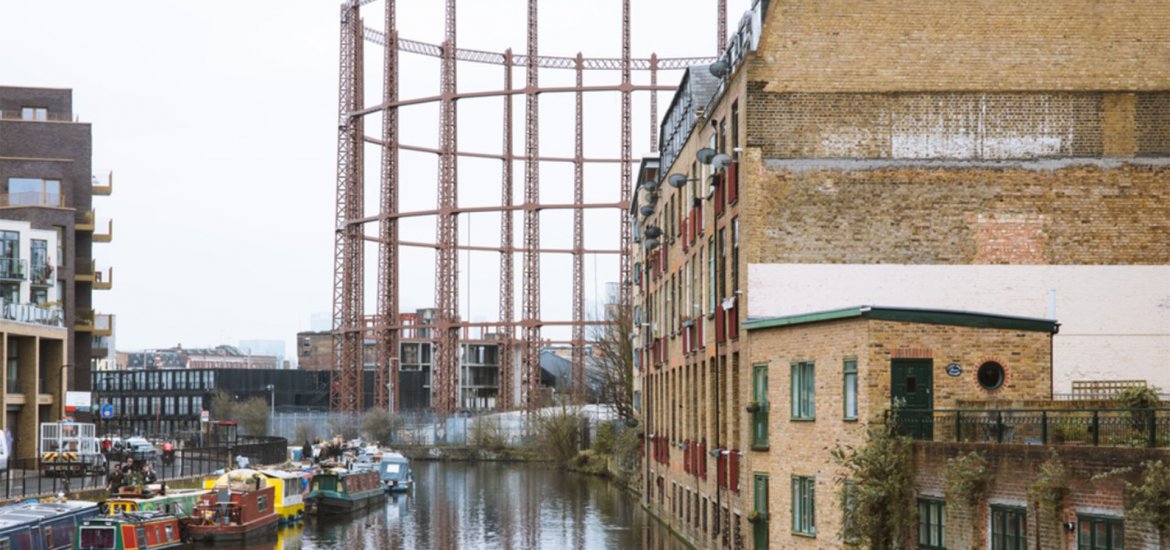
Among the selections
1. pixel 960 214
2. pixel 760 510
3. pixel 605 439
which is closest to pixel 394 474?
pixel 605 439

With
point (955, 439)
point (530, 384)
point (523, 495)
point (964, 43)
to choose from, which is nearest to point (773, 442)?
point (955, 439)

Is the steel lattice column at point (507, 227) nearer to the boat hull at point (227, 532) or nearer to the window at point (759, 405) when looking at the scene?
the boat hull at point (227, 532)

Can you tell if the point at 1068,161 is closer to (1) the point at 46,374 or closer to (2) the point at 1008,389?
(2) the point at 1008,389

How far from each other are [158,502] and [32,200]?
36718mm

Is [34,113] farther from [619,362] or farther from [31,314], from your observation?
[619,362]

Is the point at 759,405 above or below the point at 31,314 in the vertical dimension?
below

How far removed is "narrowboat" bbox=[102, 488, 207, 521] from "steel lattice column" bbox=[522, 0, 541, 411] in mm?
46518

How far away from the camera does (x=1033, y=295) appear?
30.8 metres

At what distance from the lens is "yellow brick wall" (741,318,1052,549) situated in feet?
83.6

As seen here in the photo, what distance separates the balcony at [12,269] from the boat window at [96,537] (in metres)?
29.5

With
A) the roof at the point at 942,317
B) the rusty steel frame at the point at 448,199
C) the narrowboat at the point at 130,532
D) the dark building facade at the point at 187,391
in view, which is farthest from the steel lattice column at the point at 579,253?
the roof at the point at 942,317

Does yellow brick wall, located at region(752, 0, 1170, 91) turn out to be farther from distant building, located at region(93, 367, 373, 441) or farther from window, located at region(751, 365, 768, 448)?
distant building, located at region(93, 367, 373, 441)

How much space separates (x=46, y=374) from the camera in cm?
6138

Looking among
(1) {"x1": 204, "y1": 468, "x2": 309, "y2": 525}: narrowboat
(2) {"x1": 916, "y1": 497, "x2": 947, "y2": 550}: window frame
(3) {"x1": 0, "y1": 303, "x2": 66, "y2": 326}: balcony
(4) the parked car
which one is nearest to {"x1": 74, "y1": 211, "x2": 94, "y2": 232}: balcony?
(4) the parked car
